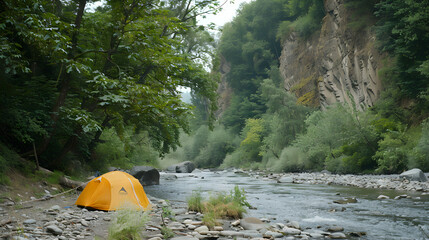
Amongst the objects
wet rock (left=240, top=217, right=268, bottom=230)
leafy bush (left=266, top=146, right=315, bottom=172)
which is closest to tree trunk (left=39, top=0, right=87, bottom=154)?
wet rock (left=240, top=217, right=268, bottom=230)

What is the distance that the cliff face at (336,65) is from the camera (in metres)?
28.5

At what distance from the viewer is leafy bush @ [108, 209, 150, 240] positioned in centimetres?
482

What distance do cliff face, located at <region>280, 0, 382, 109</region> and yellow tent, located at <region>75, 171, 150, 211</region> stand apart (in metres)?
18.9

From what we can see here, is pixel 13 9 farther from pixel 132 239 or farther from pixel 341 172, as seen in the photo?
pixel 341 172

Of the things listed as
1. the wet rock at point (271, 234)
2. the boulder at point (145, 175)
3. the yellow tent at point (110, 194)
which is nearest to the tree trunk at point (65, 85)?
the yellow tent at point (110, 194)

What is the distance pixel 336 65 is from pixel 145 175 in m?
24.0

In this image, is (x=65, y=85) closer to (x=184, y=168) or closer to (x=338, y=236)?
(x=338, y=236)

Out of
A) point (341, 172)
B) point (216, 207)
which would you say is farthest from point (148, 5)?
point (341, 172)

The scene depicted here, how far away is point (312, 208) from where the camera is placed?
9.73 m

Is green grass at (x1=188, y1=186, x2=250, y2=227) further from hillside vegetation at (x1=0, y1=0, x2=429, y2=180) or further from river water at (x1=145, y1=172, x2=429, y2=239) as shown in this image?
hillside vegetation at (x1=0, y1=0, x2=429, y2=180)

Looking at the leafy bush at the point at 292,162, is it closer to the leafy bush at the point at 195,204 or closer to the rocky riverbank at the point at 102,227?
the leafy bush at the point at 195,204

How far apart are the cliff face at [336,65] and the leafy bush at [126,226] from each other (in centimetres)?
2097

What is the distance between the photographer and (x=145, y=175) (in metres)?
17.9

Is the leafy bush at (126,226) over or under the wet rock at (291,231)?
over
